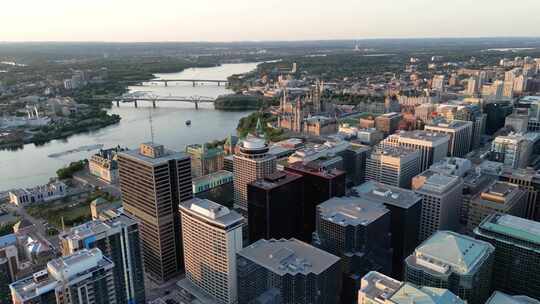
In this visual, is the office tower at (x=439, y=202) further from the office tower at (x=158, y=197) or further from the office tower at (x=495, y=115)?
the office tower at (x=495, y=115)

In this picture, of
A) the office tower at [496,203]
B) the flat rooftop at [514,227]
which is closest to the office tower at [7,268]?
the flat rooftop at [514,227]

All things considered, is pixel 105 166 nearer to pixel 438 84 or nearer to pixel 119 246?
pixel 119 246

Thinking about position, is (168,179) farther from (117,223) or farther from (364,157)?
(364,157)

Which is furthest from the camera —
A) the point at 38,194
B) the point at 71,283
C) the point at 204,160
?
the point at 204,160

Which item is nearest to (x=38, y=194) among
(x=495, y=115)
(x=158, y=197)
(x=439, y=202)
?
(x=158, y=197)

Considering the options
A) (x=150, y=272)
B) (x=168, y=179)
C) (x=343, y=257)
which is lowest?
(x=150, y=272)

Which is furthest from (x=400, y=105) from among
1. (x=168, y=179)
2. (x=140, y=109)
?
(x=168, y=179)
